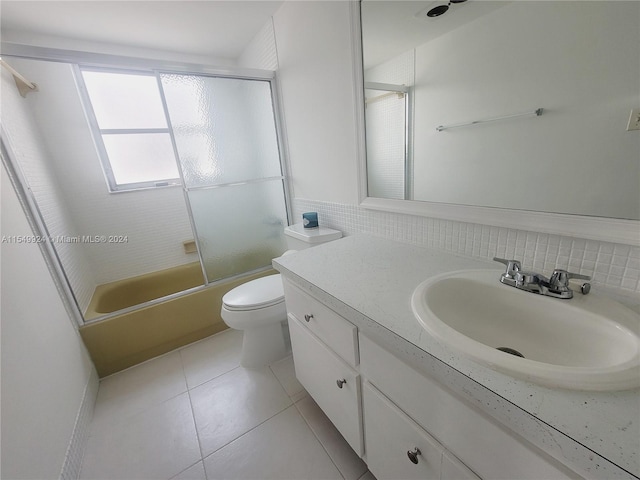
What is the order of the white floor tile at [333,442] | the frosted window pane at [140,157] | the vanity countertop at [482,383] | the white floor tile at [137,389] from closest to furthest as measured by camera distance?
1. the vanity countertop at [482,383]
2. the white floor tile at [333,442]
3. the white floor tile at [137,389]
4. the frosted window pane at [140,157]

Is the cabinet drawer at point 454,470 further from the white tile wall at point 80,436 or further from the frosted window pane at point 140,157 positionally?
the frosted window pane at point 140,157

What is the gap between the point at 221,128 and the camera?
1.83m

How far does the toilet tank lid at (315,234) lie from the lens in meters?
1.58

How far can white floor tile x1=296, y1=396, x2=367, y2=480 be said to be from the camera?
1062 mm

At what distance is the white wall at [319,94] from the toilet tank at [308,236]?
0.22 meters

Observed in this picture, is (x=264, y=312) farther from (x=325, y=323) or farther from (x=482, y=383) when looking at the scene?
A: (x=482, y=383)

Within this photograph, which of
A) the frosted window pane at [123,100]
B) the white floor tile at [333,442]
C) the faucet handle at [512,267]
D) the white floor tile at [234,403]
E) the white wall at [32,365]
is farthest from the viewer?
the frosted window pane at [123,100]

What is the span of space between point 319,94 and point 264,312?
1.36 m

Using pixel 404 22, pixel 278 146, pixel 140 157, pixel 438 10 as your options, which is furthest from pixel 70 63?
pixel 438 10

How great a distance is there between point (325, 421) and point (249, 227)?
1.45 meters

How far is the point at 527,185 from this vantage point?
81cm

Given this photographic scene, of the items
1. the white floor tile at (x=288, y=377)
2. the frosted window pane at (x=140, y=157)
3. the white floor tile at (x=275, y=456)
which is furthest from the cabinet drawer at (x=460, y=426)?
the frosted window pane at (x=140, y=157)

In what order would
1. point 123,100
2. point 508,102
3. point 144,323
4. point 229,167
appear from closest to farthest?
1. point 508,102
2. point 144,323
3. point 229,167
4. point 123,100

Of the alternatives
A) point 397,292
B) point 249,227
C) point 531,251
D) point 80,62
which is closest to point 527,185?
point 531,251
